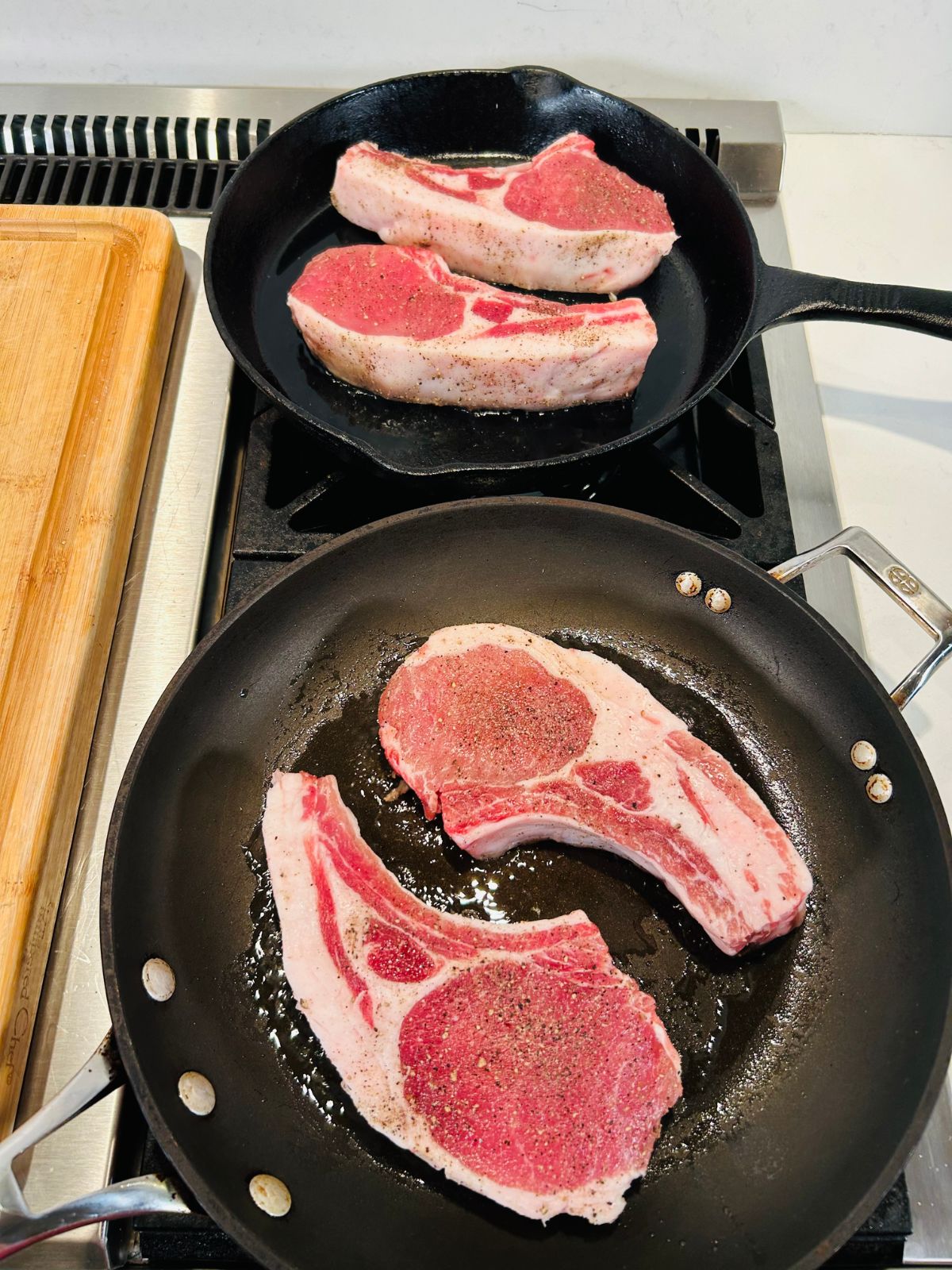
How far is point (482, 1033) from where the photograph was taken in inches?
56.4

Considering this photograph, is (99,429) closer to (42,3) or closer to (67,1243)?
(42,3)

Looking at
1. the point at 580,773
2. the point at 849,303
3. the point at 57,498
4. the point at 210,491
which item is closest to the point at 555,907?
the point at 580,773

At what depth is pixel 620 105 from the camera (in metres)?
2.26

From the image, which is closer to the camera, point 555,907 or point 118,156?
point 555,907

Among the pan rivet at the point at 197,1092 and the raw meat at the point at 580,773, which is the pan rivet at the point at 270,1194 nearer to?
the pan rivet at the point at 197,1092

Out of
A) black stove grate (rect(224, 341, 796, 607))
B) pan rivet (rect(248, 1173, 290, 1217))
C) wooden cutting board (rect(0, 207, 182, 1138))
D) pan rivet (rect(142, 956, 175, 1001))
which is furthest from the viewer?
black stove grate (rect(224, 341, 796, 607))

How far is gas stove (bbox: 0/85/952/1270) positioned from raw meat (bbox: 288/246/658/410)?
196 mm

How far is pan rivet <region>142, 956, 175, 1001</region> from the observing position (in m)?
1.45

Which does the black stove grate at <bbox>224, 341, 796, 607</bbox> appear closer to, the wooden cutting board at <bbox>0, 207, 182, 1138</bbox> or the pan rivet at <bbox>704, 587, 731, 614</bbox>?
the pan rivet at <bbox>704, 587, 731, 614</bbox>

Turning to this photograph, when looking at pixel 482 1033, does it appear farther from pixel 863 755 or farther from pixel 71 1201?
pixel 863 755

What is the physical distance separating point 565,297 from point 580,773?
3.95 ft

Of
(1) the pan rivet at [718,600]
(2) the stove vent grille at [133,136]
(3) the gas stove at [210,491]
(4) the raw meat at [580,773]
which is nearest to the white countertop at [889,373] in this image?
(3) the gas stove at [210,491]

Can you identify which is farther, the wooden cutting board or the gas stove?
the wooden cutting board

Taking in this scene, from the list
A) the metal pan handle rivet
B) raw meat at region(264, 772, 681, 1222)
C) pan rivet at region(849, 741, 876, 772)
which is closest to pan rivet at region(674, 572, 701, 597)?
the metal pan handle rivet
